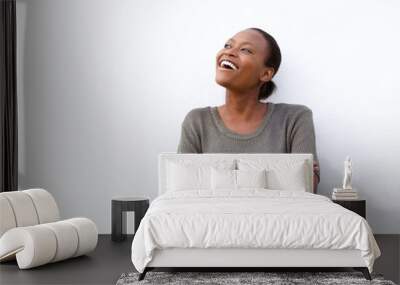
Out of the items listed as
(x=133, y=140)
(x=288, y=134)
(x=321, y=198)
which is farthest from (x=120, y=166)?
(x=321, y=198)

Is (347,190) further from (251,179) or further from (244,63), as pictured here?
(244,63)

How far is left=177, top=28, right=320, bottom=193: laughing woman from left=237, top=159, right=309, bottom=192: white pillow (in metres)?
0.40

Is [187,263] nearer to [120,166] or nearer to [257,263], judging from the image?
[257,263]

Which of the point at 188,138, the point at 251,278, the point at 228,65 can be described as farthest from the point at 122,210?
the point at 251,278

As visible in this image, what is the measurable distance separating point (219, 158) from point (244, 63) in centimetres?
102

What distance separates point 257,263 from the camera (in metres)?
4.56

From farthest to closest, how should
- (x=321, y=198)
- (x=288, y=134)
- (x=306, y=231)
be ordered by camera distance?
(x=288, y=134) → (x=321, y=198) → (x=306, y=231)

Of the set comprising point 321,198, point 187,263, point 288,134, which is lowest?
point 187,263

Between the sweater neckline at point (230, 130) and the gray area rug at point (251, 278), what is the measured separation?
212 centimetres

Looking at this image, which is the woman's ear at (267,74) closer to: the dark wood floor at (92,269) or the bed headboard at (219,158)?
the bed headboard at (219,158)

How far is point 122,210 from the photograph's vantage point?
6.30 meters

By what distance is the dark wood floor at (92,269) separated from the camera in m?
4.66

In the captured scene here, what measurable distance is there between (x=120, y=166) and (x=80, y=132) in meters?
0.54

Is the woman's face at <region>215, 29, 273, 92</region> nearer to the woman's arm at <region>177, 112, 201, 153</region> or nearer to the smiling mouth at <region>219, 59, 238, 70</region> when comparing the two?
the smiling mouth at <region>219, 59, 238, 70</region>
